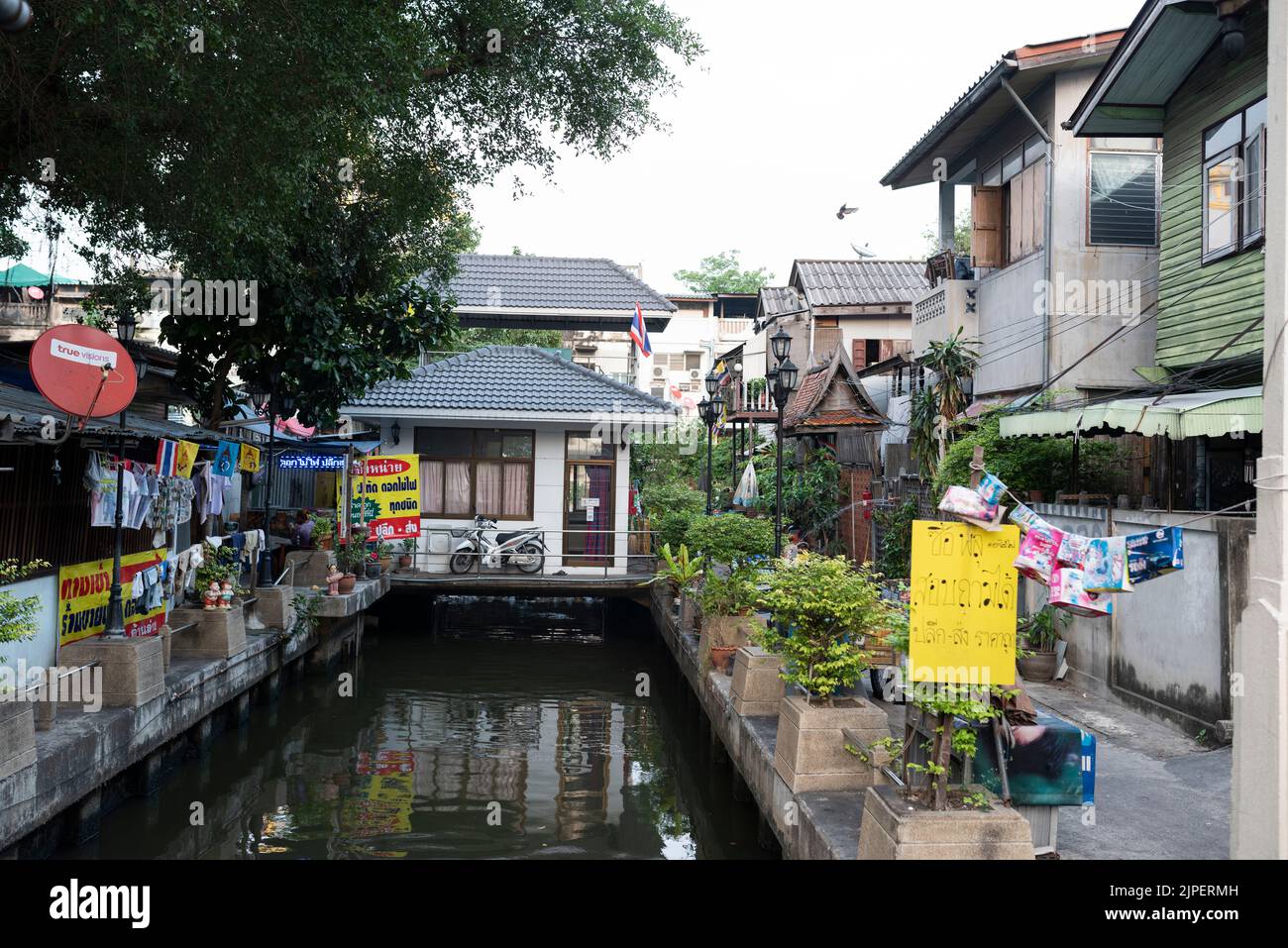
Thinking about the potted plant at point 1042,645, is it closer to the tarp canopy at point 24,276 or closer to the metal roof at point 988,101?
the metal roof at point 988,101

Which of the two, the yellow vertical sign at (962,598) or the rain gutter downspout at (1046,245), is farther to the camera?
the rain gutter downspout at (1046,245)

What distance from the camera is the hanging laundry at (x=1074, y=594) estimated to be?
21.0 feet

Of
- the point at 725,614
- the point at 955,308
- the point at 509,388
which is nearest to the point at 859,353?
the point at 955,308

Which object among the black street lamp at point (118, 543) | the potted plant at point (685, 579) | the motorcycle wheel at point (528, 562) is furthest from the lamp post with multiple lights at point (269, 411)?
the potted plant at point (685, 579)

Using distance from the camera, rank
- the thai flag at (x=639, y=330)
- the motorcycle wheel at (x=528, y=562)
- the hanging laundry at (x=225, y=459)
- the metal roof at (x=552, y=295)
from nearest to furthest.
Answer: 1. the hanging laundry at (x=225, y=459)
2. the motorcycle wheel at (x=528, y=562)
3. the thai flag at (x=639, y=330)
4. the metal roof at (x=552, y=295)

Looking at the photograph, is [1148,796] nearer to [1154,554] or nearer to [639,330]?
[1154,554]

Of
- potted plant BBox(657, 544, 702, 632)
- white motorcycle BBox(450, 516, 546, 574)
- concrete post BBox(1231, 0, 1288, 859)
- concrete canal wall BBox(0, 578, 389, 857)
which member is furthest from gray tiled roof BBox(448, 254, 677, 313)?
concrete post BBox(1231, 0, 1288, 859)

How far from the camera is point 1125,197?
15586 millimetres

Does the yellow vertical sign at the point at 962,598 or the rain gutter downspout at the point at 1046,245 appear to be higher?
the rain gutter downspout at the point at 1046,245

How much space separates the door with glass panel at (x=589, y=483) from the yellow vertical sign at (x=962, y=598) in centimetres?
1609

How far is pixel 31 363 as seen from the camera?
8.42 meters

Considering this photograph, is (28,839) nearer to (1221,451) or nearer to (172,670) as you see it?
(172,670)

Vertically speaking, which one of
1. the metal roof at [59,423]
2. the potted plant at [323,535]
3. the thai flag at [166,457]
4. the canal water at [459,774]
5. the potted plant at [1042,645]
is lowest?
the canal water at [459,774]

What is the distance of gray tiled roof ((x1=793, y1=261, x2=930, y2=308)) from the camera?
32938mm
